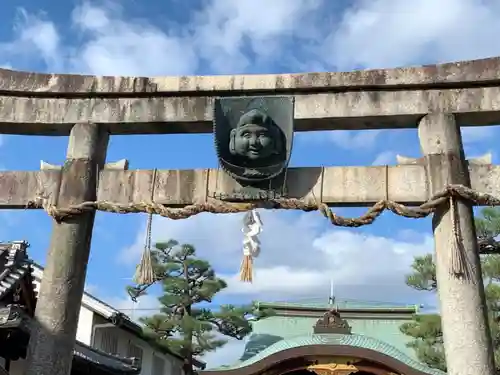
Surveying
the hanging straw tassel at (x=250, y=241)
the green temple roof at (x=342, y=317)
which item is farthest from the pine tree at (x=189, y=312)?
the hanging straw tassel at (x=250, y=241)

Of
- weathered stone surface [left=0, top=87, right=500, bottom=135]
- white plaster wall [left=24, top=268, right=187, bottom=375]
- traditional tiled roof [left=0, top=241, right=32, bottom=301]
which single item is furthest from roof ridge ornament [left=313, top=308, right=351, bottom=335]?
white plaster wall [left=24, top=268, right=187, bottom=375]

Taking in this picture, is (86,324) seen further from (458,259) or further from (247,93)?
(458,259)

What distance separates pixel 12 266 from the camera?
1274 centimetres

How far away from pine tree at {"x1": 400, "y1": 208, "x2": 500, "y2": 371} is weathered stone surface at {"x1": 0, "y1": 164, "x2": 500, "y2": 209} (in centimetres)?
764

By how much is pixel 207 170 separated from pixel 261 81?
1.03m

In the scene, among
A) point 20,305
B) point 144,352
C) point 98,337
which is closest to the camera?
point 20,305

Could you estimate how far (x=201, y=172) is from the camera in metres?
6.06

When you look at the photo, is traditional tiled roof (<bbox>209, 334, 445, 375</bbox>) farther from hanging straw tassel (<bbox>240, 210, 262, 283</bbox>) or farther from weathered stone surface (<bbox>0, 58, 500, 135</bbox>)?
weathered stone surface (<bbox>0, 58, 500, 135</bbox>)

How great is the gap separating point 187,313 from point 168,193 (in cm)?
1417

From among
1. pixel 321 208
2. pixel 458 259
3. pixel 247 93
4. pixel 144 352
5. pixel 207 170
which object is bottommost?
pixel 458 259

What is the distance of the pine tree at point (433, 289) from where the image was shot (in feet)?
43.3

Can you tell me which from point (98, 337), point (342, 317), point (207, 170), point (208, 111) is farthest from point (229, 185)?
point (98, 337)

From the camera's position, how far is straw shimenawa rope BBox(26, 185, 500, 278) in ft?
18.1

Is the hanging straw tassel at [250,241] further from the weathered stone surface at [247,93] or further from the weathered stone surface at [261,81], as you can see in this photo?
the weathered stone surface at [261,81]
